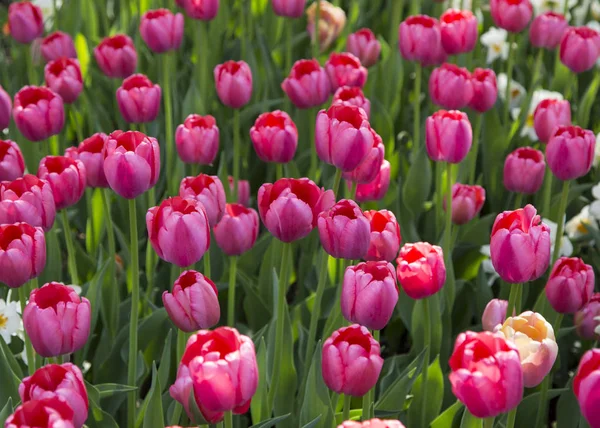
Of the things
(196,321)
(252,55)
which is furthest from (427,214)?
(196,321)

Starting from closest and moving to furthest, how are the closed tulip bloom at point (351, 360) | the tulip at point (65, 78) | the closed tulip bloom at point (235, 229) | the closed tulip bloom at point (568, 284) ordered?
the closed tulip bloom at point (351, 360)
the closed tulip bloom at point (568, 284)
the closed tulip bloom at point (235, 229)
the tulip at point (65, 78)

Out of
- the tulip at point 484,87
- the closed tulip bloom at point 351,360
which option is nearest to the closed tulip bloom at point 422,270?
the closed tulip bloom at point 351,360

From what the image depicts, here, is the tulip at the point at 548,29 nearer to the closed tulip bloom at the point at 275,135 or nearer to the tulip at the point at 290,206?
the closed tulip bloom at the point at 275,135

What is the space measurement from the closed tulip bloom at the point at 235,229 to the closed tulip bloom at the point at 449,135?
0.39 meters

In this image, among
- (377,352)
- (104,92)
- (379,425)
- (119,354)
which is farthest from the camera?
(104,92)

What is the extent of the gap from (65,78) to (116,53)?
0.20m

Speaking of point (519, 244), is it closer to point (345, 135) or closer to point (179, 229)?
point (345, 135)

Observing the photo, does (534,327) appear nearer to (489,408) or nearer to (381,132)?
(489,408)

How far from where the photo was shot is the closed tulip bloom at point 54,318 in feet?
4.30

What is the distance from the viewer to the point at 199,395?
105 centimetres

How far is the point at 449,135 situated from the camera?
5.82 feet

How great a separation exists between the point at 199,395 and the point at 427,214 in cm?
147

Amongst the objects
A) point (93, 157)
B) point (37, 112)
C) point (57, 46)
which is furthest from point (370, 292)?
point (57, 46)

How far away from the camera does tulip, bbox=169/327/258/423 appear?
40.0 inches
